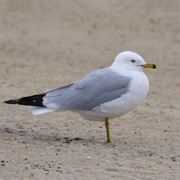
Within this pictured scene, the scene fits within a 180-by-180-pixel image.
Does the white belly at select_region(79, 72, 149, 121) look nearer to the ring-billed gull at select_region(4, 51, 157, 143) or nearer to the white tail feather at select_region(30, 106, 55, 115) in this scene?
the ring-billed gull at select_region(4, 51, 157, 143)

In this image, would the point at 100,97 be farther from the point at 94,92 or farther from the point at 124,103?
the point at 124,103

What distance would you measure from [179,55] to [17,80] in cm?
361

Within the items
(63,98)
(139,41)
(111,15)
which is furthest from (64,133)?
(111,15)

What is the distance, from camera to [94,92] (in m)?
7.65

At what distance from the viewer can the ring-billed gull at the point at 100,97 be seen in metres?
7.60

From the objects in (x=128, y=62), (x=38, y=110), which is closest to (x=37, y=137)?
(x=38, y=110)

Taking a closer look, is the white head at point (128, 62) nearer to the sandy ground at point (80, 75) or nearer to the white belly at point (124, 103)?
the white belly at point (124, 103)

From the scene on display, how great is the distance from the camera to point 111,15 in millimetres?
16266

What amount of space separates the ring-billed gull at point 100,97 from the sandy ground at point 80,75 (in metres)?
0.30

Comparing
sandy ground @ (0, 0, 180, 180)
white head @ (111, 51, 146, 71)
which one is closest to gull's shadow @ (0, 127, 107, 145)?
sandy ground @ (0, 0, 180, 180)

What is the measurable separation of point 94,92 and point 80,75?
4241mm

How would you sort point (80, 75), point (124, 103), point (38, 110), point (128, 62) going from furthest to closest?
point (80, 75) → point (128, 62) → point (38, 110) → point (124, 103)

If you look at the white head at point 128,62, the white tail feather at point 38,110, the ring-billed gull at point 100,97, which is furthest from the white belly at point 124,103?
the white tail feather at point 38,110

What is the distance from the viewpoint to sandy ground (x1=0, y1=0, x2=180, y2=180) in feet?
22.0
